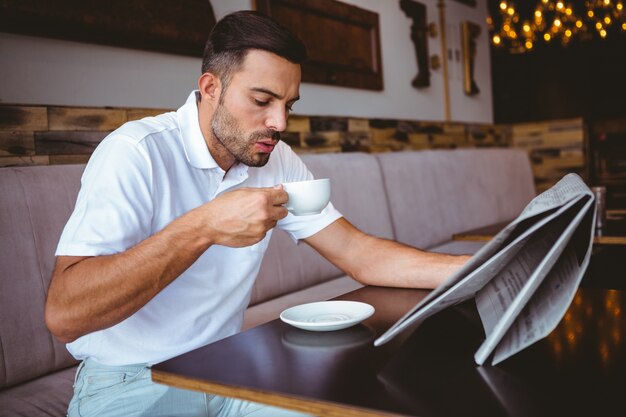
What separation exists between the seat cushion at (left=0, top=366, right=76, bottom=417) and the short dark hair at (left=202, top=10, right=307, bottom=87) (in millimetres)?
913

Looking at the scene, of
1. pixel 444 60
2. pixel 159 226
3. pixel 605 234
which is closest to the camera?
pixel 159 226

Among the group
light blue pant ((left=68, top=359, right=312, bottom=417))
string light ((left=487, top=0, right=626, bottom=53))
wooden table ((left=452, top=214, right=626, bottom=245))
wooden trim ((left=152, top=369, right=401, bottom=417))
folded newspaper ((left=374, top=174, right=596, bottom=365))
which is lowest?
light blue pant ((left=68, top=359, right=312, bottom=417))

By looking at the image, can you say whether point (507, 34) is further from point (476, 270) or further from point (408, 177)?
point (476, 270)

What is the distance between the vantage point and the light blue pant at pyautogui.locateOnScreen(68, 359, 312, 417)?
45.4 inches

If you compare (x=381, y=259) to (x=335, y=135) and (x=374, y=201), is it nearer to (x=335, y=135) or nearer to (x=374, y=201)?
(x=374, y=201)

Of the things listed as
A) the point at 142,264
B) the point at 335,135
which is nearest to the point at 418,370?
the point at 142,264

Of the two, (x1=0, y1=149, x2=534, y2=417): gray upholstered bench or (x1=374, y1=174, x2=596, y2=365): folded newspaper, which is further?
(x1=0, y1=149, x2=534, y2=417): gray upholstered bench

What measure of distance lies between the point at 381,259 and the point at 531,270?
0.63m

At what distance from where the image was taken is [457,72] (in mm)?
5023

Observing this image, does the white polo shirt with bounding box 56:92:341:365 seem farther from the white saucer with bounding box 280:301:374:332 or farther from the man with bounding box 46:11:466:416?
the white saucer with bounding box 280:301:374:332

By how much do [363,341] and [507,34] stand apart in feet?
14.1

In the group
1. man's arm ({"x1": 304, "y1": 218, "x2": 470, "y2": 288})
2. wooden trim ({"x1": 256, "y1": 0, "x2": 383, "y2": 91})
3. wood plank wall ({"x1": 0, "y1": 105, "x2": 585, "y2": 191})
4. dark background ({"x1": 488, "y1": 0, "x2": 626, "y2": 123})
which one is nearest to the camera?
man's arm ({"x1": 304, "y1": 218, "x2": 470, "y2": 288})

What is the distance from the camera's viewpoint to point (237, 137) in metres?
1.36

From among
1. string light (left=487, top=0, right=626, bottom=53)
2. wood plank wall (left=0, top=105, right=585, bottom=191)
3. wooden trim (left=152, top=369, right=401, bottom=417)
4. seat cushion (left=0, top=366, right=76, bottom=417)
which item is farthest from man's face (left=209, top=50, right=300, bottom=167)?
string light (left=487, top=0, right=626, bottom=53)
